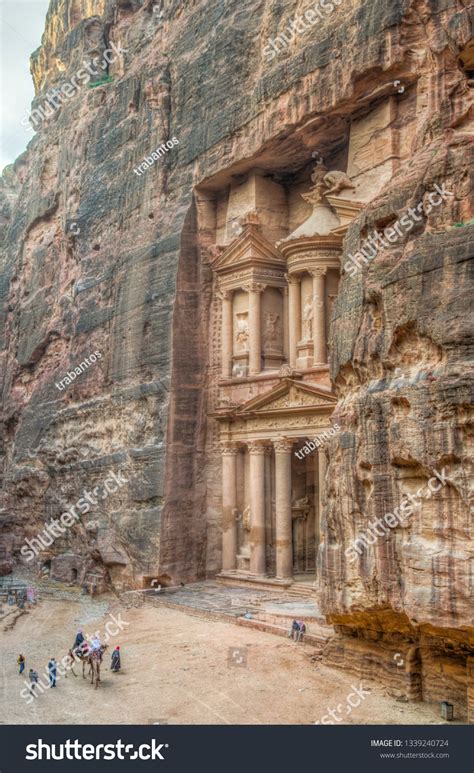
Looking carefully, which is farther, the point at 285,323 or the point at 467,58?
the point at 285,323

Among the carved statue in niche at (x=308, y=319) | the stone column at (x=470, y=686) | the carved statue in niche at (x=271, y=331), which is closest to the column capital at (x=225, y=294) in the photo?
the carved statue in niche at (x=271, y=331)

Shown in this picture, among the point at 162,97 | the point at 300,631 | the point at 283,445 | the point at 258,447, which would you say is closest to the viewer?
the point at 300,631

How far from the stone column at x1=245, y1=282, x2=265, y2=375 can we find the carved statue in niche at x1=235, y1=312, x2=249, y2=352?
0.48m

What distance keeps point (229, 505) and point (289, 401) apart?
5371 millimetres

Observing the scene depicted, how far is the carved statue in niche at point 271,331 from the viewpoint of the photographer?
33.2 meters

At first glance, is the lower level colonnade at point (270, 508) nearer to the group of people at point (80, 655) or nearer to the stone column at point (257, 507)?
the stone column at point (257, 507)

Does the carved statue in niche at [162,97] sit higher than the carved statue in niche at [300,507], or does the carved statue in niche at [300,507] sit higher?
the carved statue in niche at [162,97]

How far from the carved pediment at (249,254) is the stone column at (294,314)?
1704mm

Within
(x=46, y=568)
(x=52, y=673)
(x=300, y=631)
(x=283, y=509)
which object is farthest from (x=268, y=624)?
(x=46, y=568)

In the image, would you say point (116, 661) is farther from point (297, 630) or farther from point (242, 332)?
point (242, 332)

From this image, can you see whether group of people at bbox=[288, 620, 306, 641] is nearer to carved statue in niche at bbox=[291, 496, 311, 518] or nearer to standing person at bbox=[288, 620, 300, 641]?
standing person at bbox=[288, 620, 300, 641]

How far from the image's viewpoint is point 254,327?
107 ft

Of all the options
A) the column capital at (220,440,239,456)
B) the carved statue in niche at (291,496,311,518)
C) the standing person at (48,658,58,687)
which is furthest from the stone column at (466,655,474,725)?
the column capital at (220,440,239,456)

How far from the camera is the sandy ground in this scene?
15.9 meters
